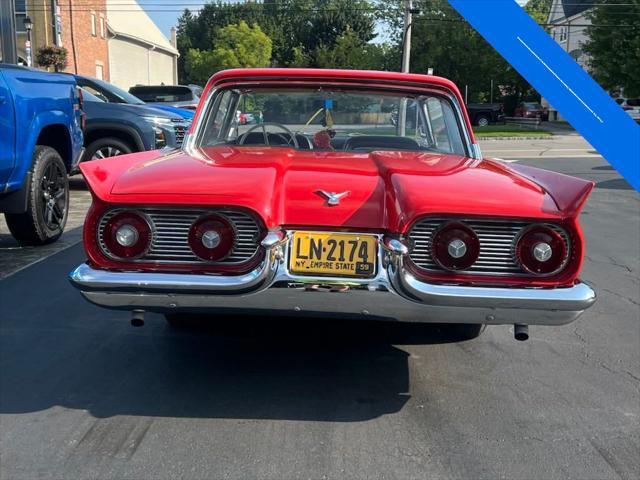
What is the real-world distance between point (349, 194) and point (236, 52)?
4854cm

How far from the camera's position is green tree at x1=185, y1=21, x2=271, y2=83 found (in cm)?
4759

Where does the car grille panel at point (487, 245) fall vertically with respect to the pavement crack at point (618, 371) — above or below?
above

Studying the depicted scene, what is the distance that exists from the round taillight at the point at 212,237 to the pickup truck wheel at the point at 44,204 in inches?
143

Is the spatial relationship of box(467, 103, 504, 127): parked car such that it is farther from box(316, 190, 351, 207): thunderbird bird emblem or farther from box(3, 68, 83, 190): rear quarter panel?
box(316, 190, 351, 207): thunderbird bird emblem

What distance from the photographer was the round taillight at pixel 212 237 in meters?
3.03

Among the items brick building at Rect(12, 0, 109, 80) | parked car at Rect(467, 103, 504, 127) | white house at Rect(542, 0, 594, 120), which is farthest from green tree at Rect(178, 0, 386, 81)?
brick building at Rect(12, 0, 109, 80)

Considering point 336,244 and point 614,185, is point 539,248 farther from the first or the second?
point 614,185

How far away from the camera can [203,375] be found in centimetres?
377

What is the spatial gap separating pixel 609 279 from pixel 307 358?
10.8 ft

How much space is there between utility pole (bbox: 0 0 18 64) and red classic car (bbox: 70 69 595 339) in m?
4.90

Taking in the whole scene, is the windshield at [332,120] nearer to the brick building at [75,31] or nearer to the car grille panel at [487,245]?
the car grille panel at [487,245]

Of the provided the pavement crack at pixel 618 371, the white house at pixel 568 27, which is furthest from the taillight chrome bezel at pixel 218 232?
the white house at pixel 568 27

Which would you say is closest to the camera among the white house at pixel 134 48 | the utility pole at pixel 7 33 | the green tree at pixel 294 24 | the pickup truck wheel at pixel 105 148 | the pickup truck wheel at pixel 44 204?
the pickup truck wheel at pixel 44 204

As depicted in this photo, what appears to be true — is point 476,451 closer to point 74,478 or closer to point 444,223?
point 444,223
